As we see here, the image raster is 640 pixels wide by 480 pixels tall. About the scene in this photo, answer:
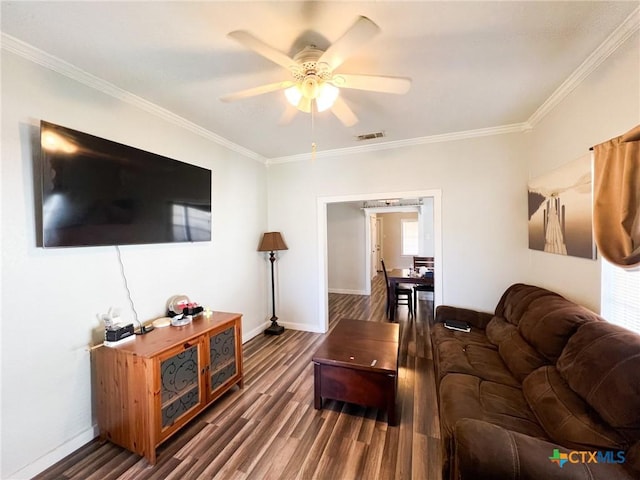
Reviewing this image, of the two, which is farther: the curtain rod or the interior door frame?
the interior door frame

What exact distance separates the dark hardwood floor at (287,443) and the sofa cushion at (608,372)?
960 mm

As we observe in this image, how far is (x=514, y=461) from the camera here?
1032mm

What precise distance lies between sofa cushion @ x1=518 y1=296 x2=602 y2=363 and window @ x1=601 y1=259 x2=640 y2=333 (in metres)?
0.17

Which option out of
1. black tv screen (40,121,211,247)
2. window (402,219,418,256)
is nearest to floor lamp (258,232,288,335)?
black tv screen (40,121,211,247)

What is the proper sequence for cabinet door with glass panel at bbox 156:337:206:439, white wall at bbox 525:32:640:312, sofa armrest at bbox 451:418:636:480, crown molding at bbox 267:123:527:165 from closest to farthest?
1. sofa armrest at bbox 451:418:636:480
2. white wall at bbox 525:32:640:312
3. cabinet door with glass panel at bbox 156:337:206:439
4. crown molding at bbox 267:123:527:165

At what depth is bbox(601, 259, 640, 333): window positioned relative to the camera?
4.99 ft

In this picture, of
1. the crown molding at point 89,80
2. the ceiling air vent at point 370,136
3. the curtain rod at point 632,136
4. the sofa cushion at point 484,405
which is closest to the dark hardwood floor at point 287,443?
the sofa cushion at point 484,405

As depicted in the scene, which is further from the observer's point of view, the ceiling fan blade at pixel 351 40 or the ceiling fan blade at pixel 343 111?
the ceiling fan blade at pixel 343 111

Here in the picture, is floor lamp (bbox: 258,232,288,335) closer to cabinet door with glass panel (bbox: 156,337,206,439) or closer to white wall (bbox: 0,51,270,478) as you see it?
white wall (bbox: 0,51,270,478)

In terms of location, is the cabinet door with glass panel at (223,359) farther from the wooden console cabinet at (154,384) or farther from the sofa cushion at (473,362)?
the sofa cushion at (473,362)

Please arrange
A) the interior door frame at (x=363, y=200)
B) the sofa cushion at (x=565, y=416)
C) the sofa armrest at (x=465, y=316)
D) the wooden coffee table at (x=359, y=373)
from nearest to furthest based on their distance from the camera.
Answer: the sofa cushion at (x=565, y=416) < the wooden coffee table at (x=359, y=373) < the sofa armrest at (x=465, y=316) < the interior door frame at (x=363, y=200)

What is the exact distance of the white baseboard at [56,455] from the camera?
1535 millimetres

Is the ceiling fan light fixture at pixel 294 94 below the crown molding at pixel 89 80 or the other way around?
below

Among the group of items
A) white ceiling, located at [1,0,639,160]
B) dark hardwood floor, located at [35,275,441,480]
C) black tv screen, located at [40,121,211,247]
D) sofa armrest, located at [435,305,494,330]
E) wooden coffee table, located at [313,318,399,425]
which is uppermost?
white ceiling, located at [1,0,639,160]
